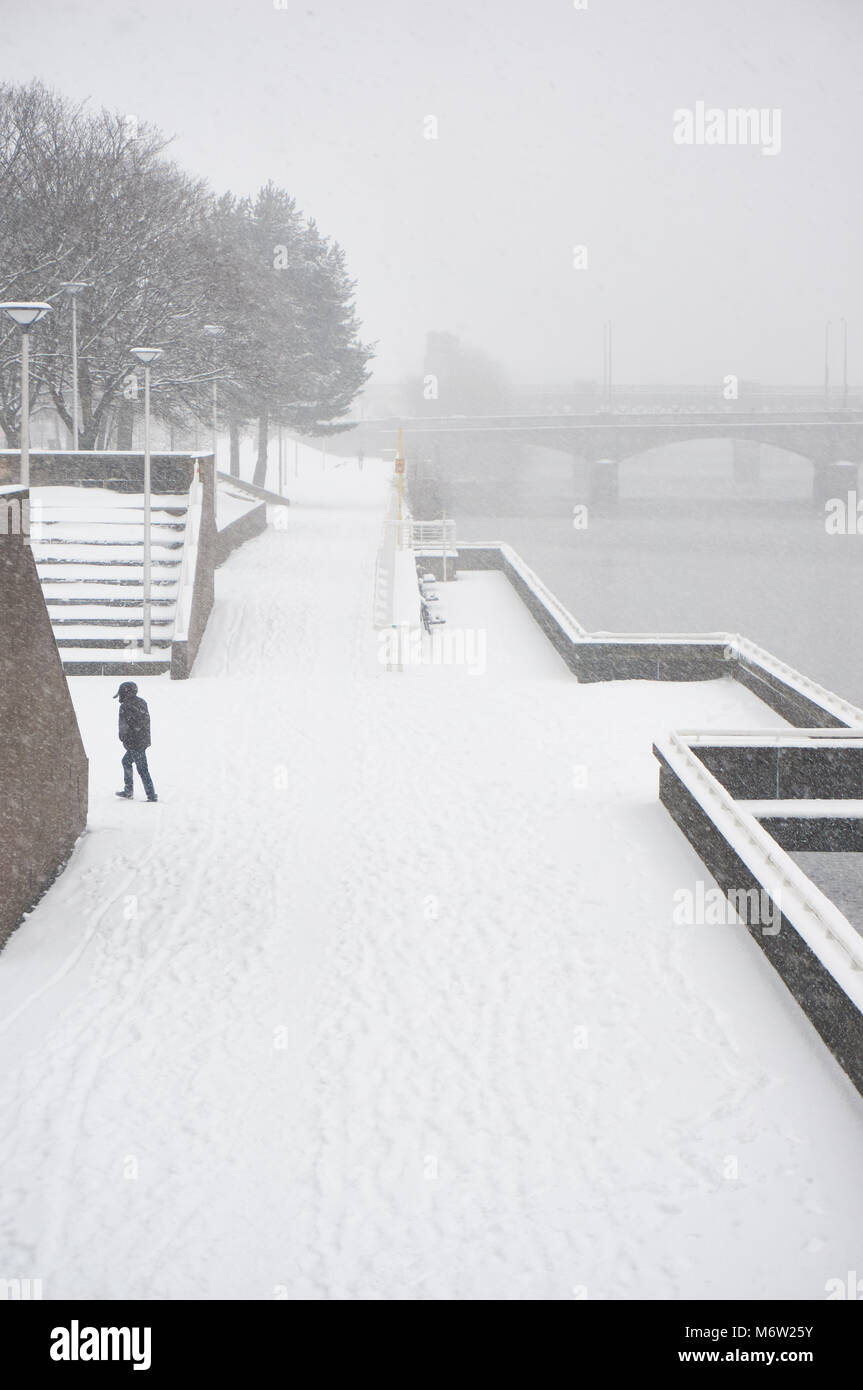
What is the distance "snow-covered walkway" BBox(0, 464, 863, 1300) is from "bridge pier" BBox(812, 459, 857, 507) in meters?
70.8

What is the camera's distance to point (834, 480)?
8069 centimetres

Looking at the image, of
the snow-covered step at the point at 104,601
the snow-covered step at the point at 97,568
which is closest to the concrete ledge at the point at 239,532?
the snow-covered step at the point at 97,568

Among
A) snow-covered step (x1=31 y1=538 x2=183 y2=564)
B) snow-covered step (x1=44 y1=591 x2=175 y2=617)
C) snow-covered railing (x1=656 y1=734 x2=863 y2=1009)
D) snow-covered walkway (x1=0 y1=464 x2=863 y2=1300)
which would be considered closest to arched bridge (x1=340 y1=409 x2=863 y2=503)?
snow-covered step (x1=31 y1=538 x2=183 y2=564)

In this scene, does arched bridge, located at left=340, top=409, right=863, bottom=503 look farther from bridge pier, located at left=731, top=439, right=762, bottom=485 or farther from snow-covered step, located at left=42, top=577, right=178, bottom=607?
snow-covered step, located at left=42, top=577, right=178, bottom=607

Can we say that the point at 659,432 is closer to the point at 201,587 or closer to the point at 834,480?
the point at 834,480

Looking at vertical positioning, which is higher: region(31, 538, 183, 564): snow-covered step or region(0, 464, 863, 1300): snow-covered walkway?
region(31, 538, 183, 564): snow-covered step

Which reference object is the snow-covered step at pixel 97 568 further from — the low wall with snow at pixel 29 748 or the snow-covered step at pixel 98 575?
the low wall with snow at pixel 29 748

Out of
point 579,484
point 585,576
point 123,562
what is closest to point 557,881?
point 123,562

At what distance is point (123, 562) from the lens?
22.7 meters

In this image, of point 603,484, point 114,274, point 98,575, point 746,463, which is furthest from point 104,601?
point 746,463

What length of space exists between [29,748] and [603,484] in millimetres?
73213

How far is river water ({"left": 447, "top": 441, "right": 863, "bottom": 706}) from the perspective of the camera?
3919cm

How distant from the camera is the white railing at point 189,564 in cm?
1984
